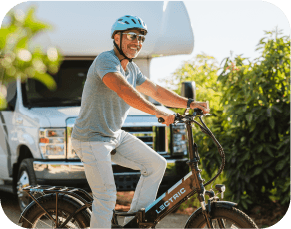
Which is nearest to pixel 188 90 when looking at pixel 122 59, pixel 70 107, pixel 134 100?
pixel 70 107

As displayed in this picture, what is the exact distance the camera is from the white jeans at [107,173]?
3.02 m

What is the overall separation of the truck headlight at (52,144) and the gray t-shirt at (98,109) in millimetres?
1847

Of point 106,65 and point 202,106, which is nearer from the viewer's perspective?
point 106,65

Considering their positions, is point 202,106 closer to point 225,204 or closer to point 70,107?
point 225,204

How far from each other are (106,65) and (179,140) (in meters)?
2.65

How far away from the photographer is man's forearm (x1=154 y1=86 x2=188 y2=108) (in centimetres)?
342

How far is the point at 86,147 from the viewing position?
303 cm

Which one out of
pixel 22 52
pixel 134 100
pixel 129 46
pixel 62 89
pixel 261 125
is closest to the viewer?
pixel 22 52

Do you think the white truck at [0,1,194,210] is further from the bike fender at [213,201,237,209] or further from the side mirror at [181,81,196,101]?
the bike fender at [213,201,237,209]

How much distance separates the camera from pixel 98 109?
9.89 ft

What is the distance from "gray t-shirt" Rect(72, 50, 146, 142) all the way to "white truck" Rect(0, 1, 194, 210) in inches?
74.0

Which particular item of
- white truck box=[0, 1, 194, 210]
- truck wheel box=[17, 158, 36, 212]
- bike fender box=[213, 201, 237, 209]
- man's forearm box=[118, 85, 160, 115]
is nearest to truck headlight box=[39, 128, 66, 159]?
white truck box=[0, 1, 194, 210]

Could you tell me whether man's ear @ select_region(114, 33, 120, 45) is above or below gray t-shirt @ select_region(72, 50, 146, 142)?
above

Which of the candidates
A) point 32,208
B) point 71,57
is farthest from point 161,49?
point 32,208
